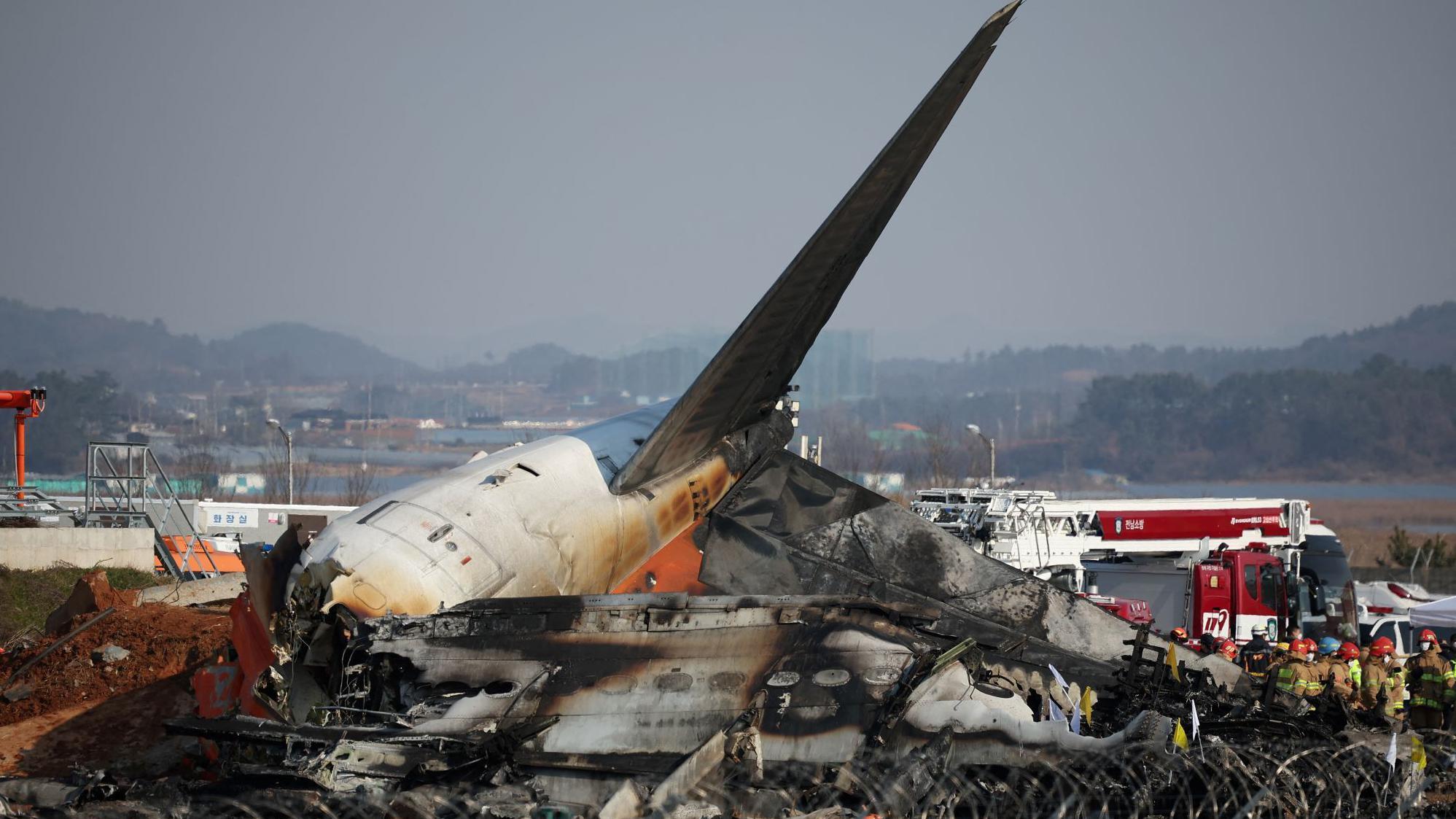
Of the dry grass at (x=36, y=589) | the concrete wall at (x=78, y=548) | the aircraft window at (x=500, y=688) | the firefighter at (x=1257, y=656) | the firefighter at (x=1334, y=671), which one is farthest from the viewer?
the concrete wall at (x=78, y=548)

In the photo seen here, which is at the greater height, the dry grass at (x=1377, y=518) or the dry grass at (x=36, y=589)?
the dry grass at (x=36, y=589)

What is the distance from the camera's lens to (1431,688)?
1582 centimetres

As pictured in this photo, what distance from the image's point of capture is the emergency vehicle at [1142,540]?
27984mm

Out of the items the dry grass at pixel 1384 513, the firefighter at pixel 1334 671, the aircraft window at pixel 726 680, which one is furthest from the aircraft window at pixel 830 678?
the dry grass at pixel 1384 513

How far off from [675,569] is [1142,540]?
1842 centimetres

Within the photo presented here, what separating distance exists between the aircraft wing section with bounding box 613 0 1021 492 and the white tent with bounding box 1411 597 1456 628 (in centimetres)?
1718

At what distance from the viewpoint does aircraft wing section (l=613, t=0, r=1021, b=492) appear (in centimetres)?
1486

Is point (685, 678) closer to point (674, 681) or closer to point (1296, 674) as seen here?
point (674, 681)

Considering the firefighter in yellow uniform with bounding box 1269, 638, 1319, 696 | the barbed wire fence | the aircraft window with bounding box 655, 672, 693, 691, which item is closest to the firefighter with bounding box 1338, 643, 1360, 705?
the firefighter in yellow uniform with bounding box 1269, 638, 1319, 696

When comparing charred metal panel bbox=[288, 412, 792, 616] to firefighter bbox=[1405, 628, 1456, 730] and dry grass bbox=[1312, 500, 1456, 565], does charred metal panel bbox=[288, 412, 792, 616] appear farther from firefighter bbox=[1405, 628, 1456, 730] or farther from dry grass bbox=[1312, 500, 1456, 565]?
dry grass bbox=[1312, 500, 1456, 565]

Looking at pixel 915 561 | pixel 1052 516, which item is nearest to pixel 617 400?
pixel 1052 516

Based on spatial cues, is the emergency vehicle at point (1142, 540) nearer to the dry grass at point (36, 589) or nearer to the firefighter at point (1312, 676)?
the firefighter at point (1312, 676)

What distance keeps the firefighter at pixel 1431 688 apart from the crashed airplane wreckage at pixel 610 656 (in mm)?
3116

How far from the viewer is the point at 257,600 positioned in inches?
Result: 446
